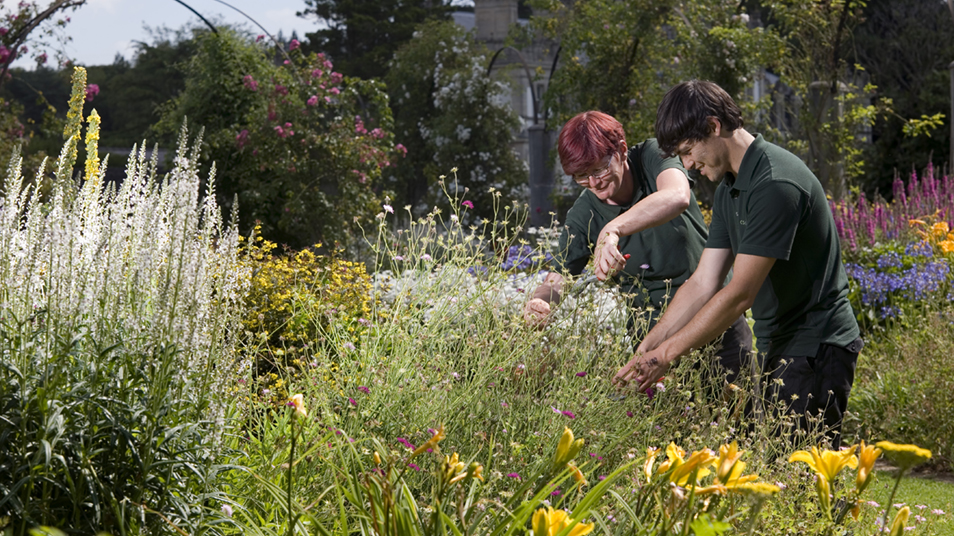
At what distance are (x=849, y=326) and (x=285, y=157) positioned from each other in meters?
8.37

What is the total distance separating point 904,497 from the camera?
4016 mm

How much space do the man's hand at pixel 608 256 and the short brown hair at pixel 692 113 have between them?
322 mm

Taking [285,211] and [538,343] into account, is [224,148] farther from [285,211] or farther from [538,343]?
[538,343]

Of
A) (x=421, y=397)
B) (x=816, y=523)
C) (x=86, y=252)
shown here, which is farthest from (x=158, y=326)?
(x=816, y=523)

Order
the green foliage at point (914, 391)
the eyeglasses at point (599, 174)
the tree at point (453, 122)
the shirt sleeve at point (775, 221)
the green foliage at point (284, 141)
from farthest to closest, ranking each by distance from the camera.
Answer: the tree at point (453, 122)
the green foliage at point (284, 141)
the green foliage at point (914, 391)
the eyeglasses at point (599, 174)
the shirt sleeve at point (775, 221)

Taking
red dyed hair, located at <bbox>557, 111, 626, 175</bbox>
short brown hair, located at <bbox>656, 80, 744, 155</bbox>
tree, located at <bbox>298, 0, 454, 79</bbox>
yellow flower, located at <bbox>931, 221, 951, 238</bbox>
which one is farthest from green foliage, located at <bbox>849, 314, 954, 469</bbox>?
tree, located at <bbox>298, 0, 454, 79</bbox>

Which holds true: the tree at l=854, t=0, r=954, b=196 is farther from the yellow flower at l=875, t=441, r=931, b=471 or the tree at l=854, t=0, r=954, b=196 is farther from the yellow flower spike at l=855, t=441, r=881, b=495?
the yellow flower at l=875, t=441, r=931, b=471

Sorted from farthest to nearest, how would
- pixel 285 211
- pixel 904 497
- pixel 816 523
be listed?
1. pixel 285 211
2. pixel 904 497
3. pixel 816 523

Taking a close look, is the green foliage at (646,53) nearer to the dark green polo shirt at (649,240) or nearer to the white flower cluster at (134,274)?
the dark green polo shirt at (649,240)

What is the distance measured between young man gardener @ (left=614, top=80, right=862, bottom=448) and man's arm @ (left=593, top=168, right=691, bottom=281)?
15 centimetres

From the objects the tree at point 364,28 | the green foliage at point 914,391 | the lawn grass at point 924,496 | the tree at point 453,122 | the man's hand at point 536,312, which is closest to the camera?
the man's hand at point 536,312

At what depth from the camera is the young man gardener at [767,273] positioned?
7.63ft

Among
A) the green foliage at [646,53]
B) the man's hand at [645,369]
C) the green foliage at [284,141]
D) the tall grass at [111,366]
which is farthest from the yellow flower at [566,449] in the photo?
the green foliage at [646,53]

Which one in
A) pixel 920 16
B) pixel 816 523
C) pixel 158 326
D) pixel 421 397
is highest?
pixel 920 16
